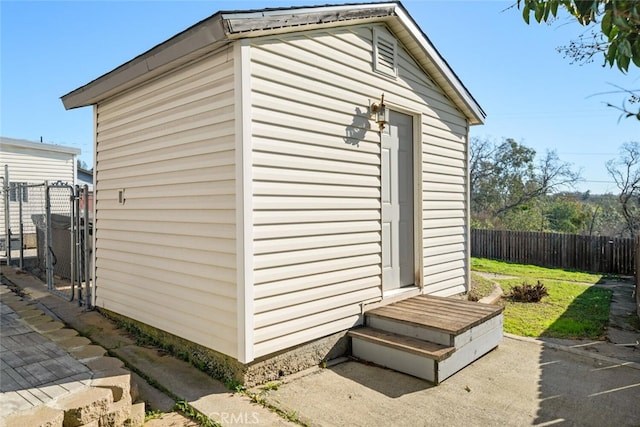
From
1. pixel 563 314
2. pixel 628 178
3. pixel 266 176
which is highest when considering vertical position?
pixel 628 178

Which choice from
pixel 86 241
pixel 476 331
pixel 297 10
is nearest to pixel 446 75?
pixel 297 10

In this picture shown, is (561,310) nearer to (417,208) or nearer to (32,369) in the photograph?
(417,208)

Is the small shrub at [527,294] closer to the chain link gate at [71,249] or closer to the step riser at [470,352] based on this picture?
the step riser at [470,352]

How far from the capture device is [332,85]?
4.16 metres

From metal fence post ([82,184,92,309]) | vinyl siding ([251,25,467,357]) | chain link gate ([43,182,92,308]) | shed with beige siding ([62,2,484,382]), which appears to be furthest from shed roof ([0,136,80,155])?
vinyl siding ([251,25,467,357])

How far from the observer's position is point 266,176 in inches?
138

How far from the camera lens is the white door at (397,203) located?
16.1ft

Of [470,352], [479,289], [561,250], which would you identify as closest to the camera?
[470,352]

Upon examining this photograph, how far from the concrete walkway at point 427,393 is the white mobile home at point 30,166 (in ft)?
36.6

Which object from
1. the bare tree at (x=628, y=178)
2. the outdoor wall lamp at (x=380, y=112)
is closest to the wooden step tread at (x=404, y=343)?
the outdoor wall lamp at (x=380, y=112)

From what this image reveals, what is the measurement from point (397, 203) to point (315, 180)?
64.5 inches

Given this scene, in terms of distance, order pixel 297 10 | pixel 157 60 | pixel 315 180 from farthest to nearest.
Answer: pixel 315 180, pixel 157 60, pixel 297 10

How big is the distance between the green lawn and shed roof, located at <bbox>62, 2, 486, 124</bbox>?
12.1 ft

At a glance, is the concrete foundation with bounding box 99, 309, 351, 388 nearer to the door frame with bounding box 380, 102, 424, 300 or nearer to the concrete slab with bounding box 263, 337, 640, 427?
the concrete slab with bounding box 263, 337, 640, 427
